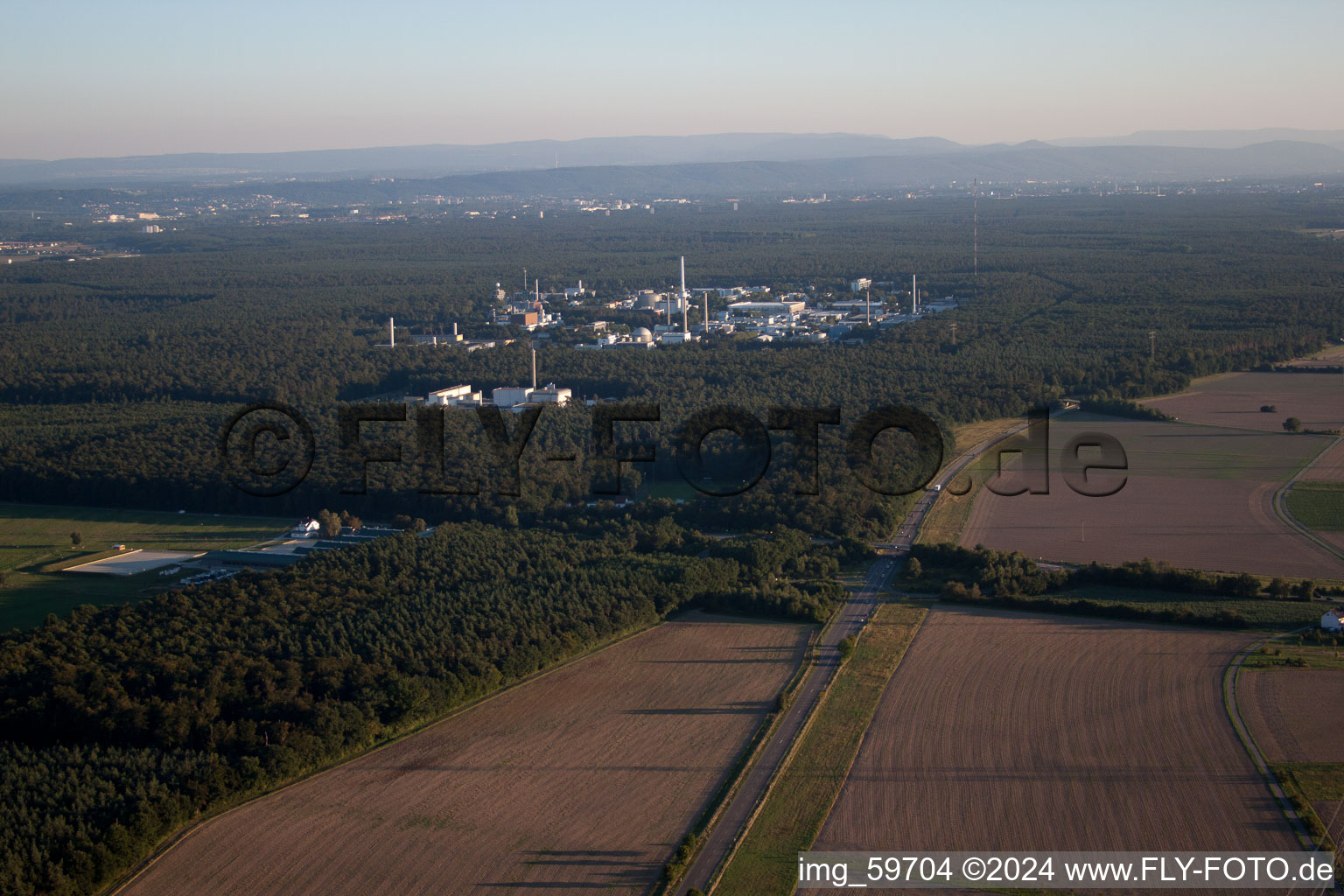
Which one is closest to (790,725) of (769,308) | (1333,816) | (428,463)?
(1333,816)

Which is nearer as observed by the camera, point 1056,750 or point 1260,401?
point 1056,750

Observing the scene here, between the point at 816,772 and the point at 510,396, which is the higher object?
the point at 510,396

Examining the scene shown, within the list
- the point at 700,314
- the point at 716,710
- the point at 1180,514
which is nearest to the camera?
the point at 716,710

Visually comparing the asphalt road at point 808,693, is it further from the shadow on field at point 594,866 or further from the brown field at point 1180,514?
the brown field at point 1180,514

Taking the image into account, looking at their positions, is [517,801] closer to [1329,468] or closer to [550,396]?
[1329,468]

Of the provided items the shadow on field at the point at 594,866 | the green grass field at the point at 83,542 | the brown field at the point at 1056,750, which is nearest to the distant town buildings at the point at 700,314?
the green grass field at the point at 83,542

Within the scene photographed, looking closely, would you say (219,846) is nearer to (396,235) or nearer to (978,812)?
(978,812)

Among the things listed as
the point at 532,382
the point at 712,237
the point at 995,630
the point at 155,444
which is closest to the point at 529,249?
the point at 712,237

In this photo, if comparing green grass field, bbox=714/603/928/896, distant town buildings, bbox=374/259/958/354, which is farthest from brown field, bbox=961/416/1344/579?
distant town buildings, bbox=374/259/958/354
